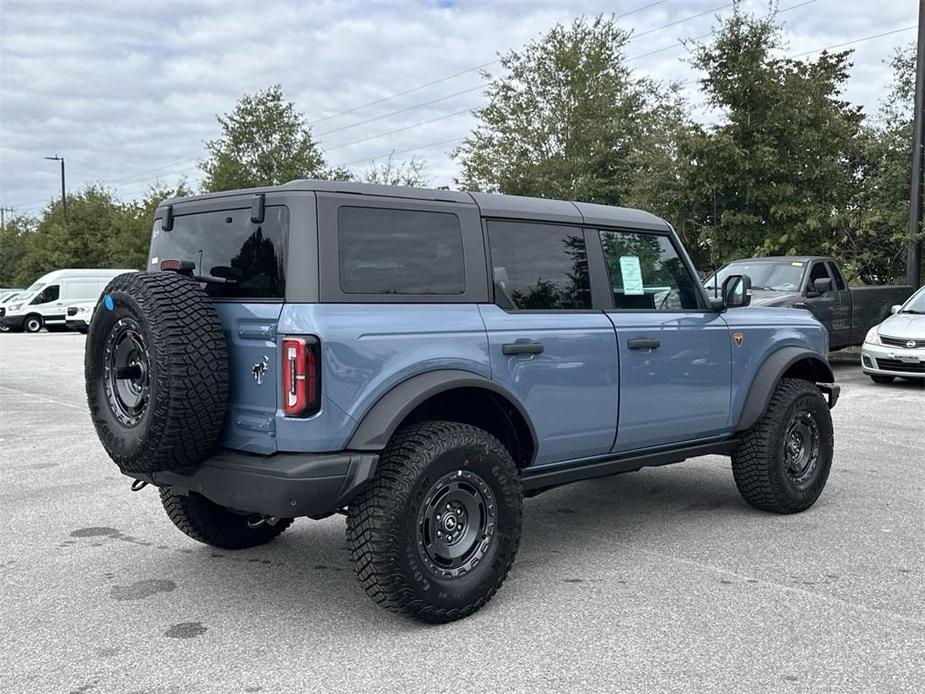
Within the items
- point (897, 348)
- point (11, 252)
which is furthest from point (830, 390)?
point (11, 252)

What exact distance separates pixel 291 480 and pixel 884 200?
17983mm

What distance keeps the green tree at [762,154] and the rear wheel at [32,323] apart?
950 inches

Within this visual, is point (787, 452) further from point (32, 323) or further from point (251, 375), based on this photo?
point (32, 323)

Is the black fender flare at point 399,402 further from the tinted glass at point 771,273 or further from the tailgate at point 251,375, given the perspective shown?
the tinted glass at point 771,273

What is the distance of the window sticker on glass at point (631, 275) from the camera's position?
5090mm

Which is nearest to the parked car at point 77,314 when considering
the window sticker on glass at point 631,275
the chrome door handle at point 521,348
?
the window sticker on glass at point 631,275

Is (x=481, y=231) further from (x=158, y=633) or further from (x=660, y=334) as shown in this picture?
(x=158, y=633)

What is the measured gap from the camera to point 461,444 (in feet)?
13.0

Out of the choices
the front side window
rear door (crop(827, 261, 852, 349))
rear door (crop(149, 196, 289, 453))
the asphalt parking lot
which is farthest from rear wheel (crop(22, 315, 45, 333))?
rear door (crop(149, 196, 289, 453))

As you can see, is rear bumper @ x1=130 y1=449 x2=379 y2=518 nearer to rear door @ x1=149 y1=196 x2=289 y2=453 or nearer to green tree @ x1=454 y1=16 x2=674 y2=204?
rear door @ x1=149 y1=196 x2=289 y2=453

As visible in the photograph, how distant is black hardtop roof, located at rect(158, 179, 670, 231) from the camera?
3928 mm

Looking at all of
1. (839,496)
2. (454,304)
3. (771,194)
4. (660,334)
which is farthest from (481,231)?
(771,194)

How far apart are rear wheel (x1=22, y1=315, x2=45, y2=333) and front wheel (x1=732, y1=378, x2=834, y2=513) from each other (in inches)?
1241

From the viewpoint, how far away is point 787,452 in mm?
5836
